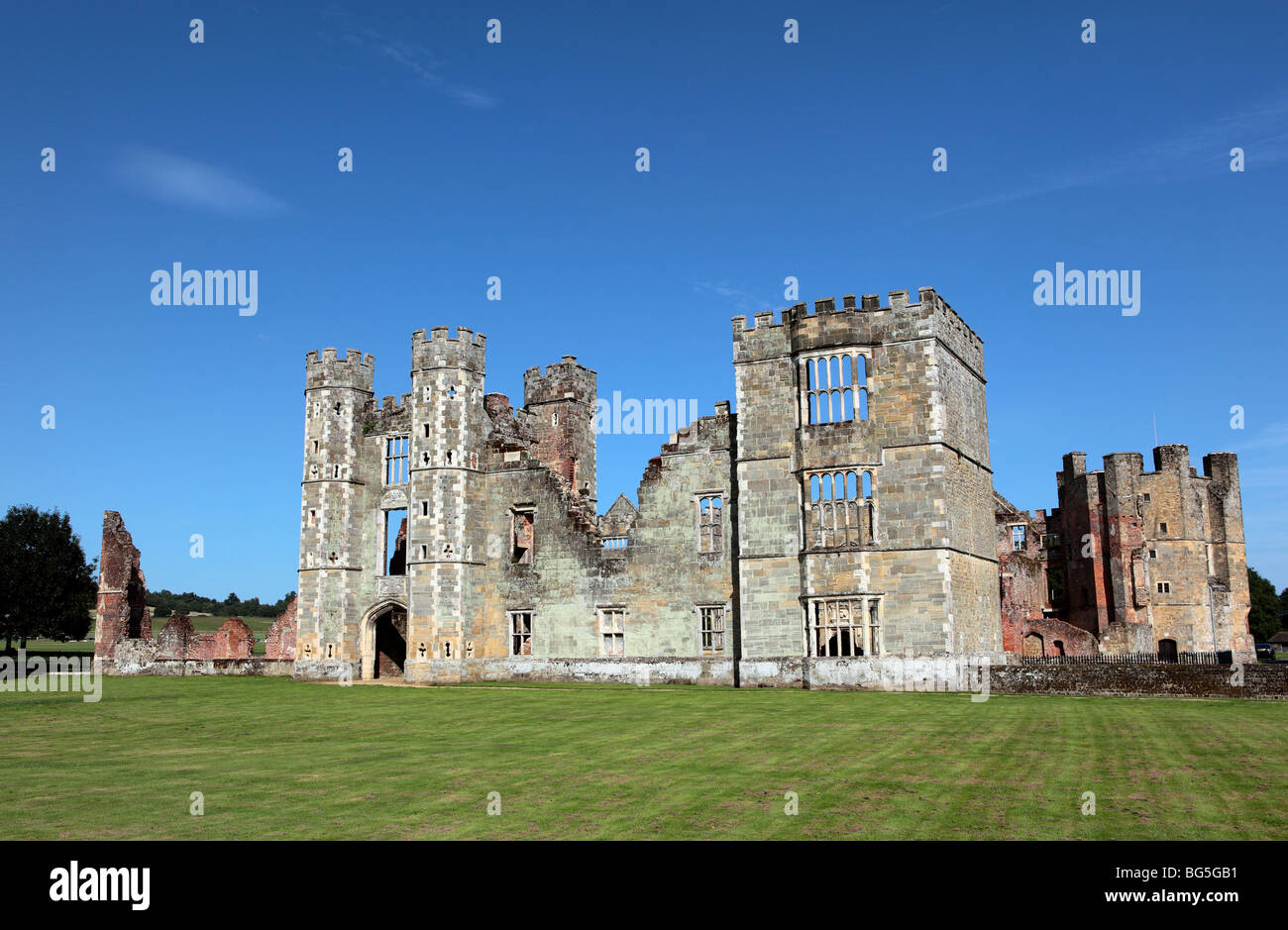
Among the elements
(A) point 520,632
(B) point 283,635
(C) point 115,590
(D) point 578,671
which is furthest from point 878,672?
(C) point 115,590

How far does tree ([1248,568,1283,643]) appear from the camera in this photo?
87.6 metres

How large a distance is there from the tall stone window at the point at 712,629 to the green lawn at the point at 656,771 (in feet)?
37.8

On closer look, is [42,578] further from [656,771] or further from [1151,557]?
[1151,557]

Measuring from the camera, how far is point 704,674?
118ft

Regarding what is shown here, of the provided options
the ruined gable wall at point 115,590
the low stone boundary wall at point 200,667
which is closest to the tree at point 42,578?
the ruined gable wall at point 115,590

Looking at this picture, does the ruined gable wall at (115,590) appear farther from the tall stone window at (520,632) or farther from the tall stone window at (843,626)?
the tall stone window at (843,626)

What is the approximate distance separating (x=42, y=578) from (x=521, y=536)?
4212 centimetres

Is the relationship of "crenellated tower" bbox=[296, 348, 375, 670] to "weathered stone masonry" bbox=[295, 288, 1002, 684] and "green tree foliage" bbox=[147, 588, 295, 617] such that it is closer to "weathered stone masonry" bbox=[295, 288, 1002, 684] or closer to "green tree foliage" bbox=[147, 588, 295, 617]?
"weathered stone masonry" bbox=[295, 288, 1002, 684]

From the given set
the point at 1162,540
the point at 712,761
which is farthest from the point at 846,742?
the point at 1162,540

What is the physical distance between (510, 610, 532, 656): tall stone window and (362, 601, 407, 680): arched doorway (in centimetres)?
561

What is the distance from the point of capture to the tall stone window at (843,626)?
31.5 m

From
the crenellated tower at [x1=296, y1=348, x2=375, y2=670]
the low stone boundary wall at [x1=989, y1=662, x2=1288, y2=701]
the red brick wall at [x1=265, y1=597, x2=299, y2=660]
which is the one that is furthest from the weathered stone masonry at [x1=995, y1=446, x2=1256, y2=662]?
the red brick wall at [x1=265, y1=597, x2=299, y2=660]

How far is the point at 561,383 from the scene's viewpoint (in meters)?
45.6
